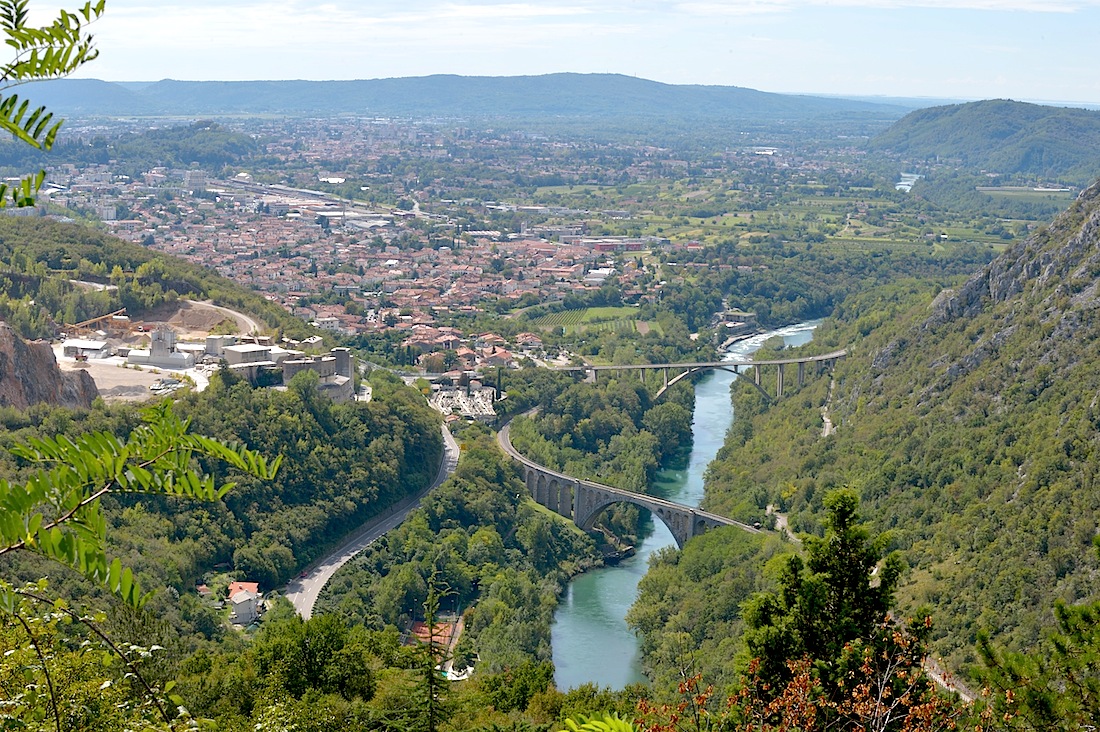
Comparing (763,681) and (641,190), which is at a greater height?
(763,681)

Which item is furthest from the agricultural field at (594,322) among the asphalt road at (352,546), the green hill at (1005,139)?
the green hill at (1005,139)

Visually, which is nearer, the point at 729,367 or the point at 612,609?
the point at 612,609

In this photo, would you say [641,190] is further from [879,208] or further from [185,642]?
[185,642]

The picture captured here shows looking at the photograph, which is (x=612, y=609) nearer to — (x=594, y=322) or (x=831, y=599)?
(x=831, y=599)

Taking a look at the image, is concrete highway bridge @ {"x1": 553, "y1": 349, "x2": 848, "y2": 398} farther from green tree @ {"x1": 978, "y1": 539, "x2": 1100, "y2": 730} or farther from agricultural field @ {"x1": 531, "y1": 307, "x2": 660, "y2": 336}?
green tree @ {"x1": 978, "y1": 539, "x2": 1100, "y2": 730}

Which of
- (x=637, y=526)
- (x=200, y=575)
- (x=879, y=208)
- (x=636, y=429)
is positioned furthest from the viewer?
(x=879, y=208)

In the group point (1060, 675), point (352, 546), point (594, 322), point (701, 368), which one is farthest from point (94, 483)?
point (594, 322)

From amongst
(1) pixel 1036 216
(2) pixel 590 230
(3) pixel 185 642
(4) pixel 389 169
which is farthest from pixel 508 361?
(4) pixel 389 169

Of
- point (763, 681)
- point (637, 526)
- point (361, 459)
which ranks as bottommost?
point (637, 526)
